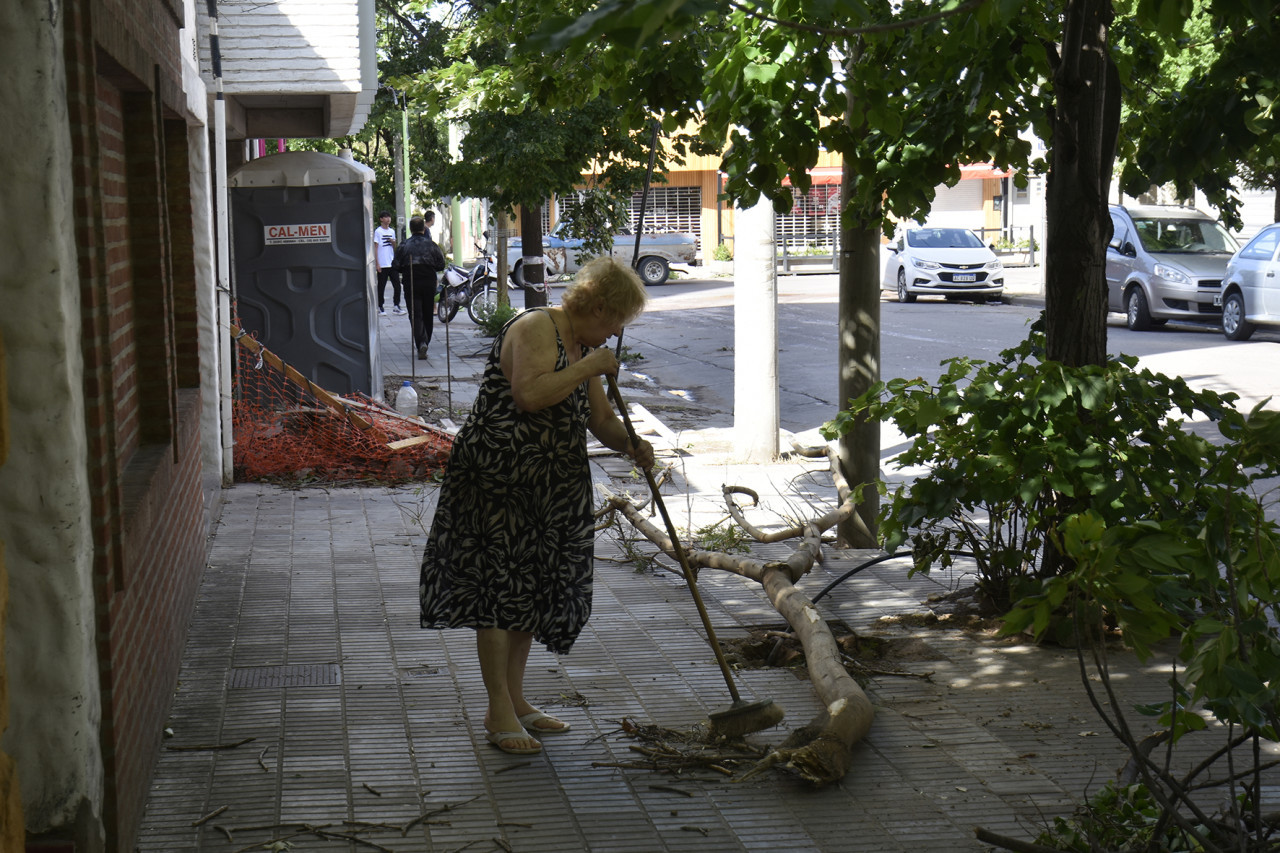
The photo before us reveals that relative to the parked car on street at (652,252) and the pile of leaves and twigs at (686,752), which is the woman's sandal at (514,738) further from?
the parked car on street at (652,252)

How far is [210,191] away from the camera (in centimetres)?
915

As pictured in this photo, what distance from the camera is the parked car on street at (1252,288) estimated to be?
1758cm

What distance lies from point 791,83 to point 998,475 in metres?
1.71

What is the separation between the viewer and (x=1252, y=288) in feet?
58.3

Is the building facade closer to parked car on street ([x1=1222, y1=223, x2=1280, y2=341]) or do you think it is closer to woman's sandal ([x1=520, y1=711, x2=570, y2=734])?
woman's sandal ([x1=520, y1=711, x2=570, y2=734])

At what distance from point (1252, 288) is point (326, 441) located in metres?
12.9

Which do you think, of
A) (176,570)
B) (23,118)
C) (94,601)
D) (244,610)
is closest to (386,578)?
(244,610)

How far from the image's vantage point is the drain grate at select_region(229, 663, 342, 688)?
527 centimetres

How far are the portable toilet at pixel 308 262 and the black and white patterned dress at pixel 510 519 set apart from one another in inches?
320

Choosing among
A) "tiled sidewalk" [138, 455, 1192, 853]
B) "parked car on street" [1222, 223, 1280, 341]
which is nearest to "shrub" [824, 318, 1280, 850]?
"tiled sidewalk" [138, 455, 1192, 853]

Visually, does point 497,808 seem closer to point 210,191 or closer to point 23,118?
point 23,118

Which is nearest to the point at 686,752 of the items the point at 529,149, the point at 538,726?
the point at 538,726

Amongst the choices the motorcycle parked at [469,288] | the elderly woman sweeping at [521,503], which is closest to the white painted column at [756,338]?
the elderly woman sweeping at [521,503]

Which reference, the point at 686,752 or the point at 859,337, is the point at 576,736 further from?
the point at 859,337
